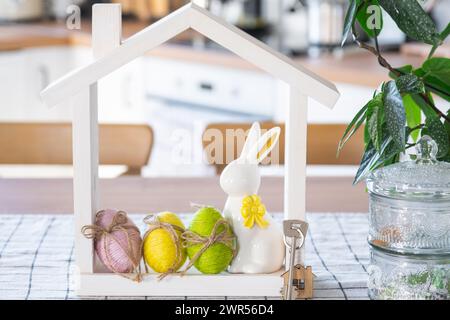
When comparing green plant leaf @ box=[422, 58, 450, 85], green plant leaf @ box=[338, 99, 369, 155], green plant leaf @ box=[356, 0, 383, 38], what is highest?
green plant leaf @ box=[356, 0, 383, 38]

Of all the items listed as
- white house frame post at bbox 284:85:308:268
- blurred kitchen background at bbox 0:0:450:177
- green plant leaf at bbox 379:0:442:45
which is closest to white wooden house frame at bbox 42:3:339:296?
white house frame post at bbox 284:85:308:268

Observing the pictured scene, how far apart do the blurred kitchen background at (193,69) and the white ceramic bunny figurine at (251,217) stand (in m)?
1.50

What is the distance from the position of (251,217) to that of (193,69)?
8.37 ft

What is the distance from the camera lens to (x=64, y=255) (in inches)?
47.6

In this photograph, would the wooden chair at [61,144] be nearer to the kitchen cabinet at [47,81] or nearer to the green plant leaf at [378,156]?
the green plant leaf at [378,156]

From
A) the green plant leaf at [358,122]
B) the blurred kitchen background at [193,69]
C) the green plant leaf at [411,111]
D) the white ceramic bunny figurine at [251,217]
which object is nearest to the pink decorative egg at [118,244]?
the white ceramic bunny figurine at [251,217]

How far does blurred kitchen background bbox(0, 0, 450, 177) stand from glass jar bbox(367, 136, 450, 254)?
1548mm

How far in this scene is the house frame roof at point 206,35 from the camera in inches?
38.0

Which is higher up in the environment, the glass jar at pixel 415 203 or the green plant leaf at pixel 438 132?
the green plant leaf at pixel 438 132

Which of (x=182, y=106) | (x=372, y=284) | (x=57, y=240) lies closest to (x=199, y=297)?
(x=372, y=284)

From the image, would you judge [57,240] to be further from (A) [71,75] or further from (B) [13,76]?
(B) [13,76]

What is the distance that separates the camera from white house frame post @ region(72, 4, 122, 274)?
3.26 feet

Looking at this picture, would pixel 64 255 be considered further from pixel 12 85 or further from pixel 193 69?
pixel 12 85

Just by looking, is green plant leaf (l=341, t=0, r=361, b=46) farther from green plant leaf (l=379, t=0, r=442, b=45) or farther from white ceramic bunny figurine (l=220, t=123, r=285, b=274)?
white ceramic bunny figurine (l=220, t=123, r=285, b=274)
